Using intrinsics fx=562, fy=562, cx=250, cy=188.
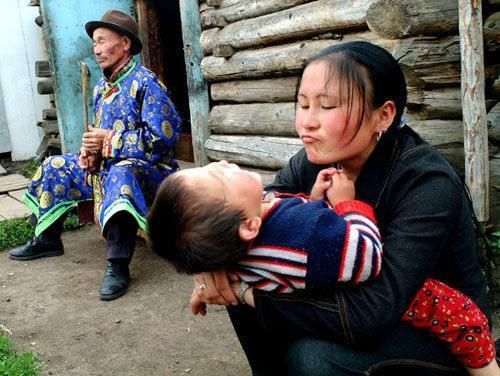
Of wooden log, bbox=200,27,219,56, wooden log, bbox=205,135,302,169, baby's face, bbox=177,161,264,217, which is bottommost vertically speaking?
wooden log, bbox=205,135,302,169

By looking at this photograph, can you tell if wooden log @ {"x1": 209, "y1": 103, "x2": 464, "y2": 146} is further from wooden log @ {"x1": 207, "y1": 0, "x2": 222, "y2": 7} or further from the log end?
wooden log @ {"x1": 207, "y1": 0, "x2": 222, "y2": 7}

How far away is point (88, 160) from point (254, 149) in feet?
4.44

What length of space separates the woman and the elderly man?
6.68 ft

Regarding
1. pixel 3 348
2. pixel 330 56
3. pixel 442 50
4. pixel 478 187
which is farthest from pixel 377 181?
pixel 3 348

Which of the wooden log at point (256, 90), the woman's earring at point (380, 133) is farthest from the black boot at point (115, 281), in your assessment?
the woman's earring at point (380, 133)

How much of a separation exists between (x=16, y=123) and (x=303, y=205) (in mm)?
8456

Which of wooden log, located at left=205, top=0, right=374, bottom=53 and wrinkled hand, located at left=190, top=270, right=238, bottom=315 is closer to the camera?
wrinkled hand, located at left=190, top=270, right=238, bottom=315

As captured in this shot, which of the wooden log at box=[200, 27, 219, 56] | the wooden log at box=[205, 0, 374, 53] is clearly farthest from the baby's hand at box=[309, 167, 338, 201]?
the wooden log at box=[200, 27, 219, 56]

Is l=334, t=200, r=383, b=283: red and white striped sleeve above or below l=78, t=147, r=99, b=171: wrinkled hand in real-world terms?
above

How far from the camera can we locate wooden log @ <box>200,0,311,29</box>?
419 centimetres

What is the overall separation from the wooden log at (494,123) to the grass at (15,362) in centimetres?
250

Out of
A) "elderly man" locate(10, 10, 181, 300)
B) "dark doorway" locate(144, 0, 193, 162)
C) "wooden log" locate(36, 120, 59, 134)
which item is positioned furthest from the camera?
"dark doorway" locate(144, 0, 193, 162)

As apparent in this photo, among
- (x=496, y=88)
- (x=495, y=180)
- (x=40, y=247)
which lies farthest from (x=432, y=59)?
(x=40, y=247)

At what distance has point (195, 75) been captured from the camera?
17.5 feet
